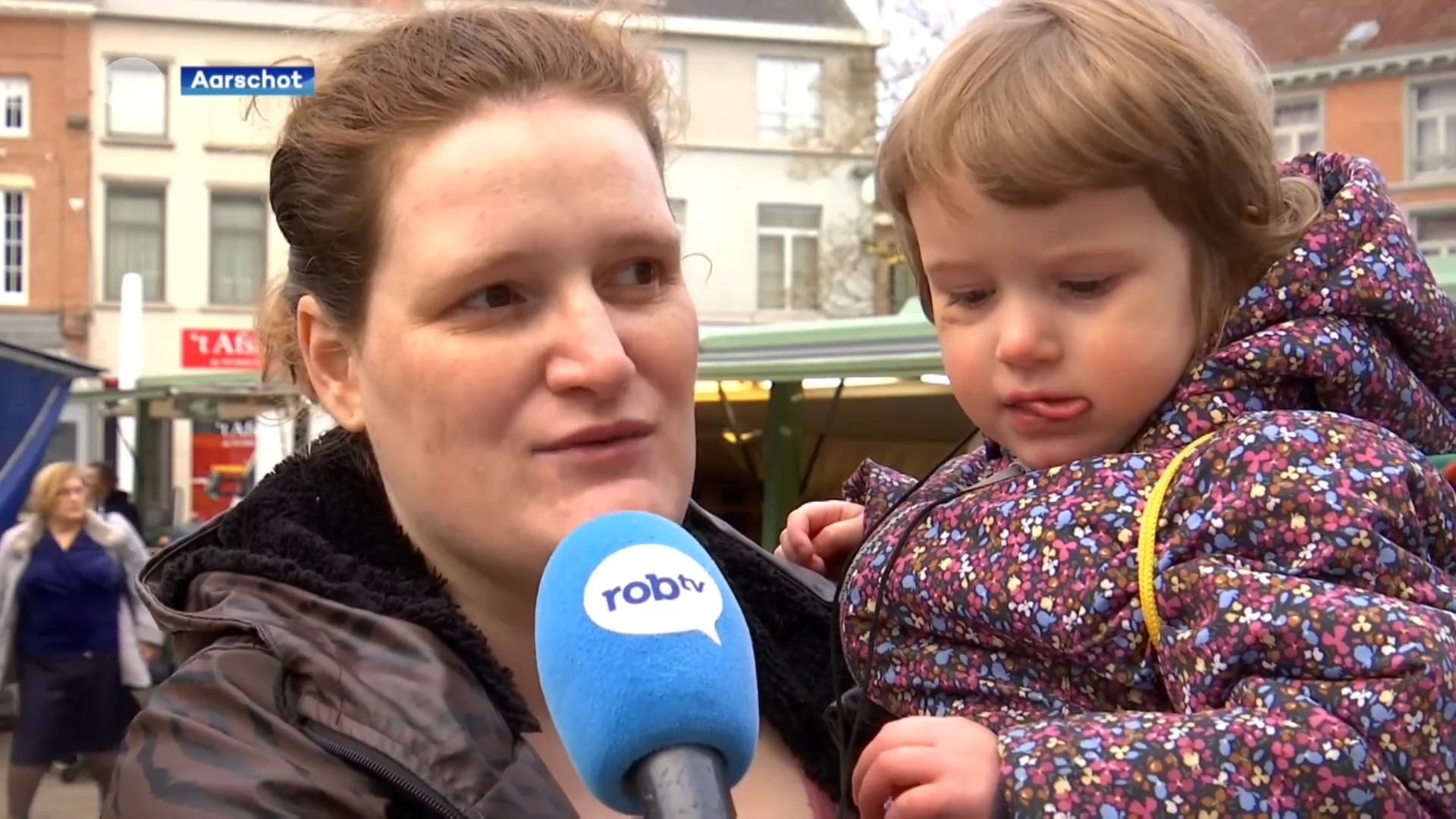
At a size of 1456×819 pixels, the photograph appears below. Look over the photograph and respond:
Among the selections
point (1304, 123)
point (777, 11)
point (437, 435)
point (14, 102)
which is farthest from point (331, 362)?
point (1304, 123)

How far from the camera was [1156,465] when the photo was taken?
1381 mm

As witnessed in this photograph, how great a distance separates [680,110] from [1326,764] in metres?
1.02

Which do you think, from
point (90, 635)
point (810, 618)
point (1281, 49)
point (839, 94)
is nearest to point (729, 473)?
point (90, 635)

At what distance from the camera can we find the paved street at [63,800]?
274 inches

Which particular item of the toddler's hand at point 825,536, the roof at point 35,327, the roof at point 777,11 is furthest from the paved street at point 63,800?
the roof at point 777,11

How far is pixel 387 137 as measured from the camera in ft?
4.39

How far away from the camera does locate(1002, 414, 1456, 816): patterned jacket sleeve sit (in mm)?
1159

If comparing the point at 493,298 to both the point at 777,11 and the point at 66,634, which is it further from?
the point at 777,11

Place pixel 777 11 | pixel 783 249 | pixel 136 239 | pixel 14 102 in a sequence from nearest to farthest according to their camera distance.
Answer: pixel 14 102
pixel 136 239
pixel 783 249
pixel 777 11

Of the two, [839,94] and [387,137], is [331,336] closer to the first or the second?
[387,137]

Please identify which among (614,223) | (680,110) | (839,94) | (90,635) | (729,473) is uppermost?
(839,94)

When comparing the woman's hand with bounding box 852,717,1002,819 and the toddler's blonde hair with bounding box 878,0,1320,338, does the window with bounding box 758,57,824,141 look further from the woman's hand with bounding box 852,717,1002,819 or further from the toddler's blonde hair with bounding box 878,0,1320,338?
the woman's hand with bounding box 852,717,1002,819

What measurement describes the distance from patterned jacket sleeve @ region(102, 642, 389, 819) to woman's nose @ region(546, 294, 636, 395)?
357 millimetres

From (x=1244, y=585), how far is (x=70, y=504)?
606cm
